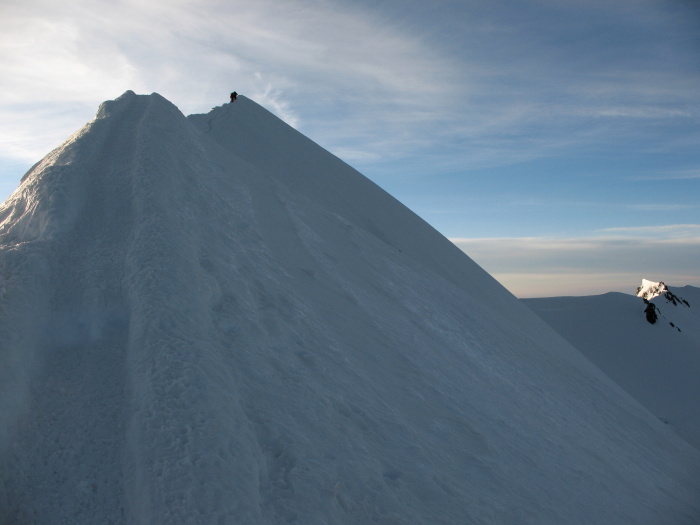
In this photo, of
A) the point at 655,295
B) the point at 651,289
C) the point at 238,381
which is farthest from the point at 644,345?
the point at 238,381

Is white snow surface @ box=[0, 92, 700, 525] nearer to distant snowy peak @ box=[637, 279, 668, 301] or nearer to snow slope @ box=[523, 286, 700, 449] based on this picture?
snow slope @ box=[523, 286, 700, 449]

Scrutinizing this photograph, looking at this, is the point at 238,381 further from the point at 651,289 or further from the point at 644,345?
the point at 651,289

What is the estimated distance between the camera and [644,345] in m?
17.5

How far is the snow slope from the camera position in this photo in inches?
555

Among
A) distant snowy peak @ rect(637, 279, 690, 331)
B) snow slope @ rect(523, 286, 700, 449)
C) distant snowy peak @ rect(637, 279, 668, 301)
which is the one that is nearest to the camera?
snow slope @ rect(523, 286, 700, 449)

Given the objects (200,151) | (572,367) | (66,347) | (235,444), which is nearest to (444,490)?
(235,444)

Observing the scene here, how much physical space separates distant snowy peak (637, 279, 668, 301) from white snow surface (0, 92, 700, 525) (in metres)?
16.0

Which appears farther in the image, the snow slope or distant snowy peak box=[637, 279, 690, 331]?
distant snowy peak box=[637, 279, 690, 331]

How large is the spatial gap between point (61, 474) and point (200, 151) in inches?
199

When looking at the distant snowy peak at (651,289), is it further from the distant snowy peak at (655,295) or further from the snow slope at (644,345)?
the snow slope at (644,345)

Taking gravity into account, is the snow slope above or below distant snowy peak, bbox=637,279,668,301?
below

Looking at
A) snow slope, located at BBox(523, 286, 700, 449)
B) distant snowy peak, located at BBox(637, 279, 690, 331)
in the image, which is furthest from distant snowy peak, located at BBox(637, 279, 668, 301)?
snow slope, located at BBox(523, 286, 700, 449)

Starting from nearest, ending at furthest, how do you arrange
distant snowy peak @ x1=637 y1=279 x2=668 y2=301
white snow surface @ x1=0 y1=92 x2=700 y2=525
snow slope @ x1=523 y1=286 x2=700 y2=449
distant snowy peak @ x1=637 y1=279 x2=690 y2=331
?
white snow surface @ x1=0 y1=92 x2=700 y2=525
snow slope @ x1=523 y1=286 x2=700 y2=449
distant snowy peak @ x1=637 y1=279 x2=690 y2=331
distant snowy peak @ x1=637 y1=279 x2=668 y2=301

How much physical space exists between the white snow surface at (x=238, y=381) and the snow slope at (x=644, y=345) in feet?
22.8
